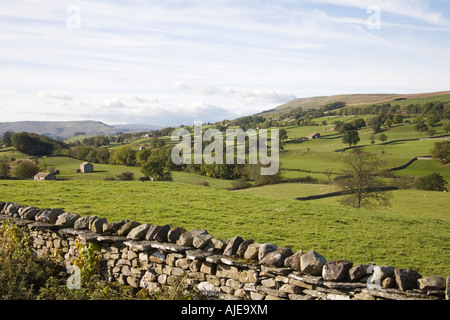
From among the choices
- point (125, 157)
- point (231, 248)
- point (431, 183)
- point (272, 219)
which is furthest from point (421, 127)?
point (231, 248)

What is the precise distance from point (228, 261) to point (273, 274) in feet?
3.04

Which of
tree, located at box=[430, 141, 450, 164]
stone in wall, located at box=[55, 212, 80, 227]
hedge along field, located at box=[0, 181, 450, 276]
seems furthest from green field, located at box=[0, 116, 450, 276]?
tree, located at box=[430, 141, 450, 164]

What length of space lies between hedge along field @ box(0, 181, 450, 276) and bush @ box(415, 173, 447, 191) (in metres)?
36.0

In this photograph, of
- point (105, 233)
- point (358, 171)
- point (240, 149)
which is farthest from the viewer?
point (240, 149)

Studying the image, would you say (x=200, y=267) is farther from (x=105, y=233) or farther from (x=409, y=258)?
(x=409, y=258)

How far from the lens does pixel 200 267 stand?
7195 mm

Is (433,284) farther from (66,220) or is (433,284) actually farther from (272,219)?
(272,219)

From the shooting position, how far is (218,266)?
699 centimetres

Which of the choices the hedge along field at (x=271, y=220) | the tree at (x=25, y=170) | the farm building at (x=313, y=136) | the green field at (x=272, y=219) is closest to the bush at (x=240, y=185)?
the green field at (x=272, y=219)

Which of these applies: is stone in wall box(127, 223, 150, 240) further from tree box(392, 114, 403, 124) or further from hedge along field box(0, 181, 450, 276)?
tree box(392, 114, 403, 124)

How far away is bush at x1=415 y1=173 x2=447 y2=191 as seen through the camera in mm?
50000

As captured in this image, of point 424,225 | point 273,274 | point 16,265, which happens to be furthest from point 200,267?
point 424,225
